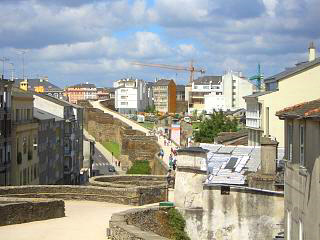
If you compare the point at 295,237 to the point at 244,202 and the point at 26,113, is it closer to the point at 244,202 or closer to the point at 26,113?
the point at 244,202

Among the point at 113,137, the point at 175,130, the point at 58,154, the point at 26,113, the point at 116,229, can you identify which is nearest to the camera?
the point at 116,229

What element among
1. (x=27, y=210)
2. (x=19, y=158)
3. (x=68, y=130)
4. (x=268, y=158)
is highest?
(x=68, y=130)

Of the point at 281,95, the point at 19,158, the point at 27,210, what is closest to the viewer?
the point at 27,210

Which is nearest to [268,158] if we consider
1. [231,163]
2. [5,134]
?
[231,163]

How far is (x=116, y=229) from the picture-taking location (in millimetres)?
19375

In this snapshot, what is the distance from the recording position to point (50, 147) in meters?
67.1

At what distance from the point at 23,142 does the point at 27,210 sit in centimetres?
2955

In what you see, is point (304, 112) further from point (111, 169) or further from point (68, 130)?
point (111, 169)

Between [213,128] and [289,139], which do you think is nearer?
[289,139]

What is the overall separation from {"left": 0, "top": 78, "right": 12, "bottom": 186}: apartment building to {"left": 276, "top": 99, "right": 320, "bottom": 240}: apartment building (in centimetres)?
3310

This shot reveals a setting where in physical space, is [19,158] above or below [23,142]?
below

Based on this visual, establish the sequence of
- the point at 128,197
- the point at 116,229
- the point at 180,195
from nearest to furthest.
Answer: the point at 116,229
the point at 180,195
the point at 128,197

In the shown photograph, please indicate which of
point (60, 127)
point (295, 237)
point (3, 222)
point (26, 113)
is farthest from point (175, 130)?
point (295, 237)

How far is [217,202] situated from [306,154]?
22.0 ft
